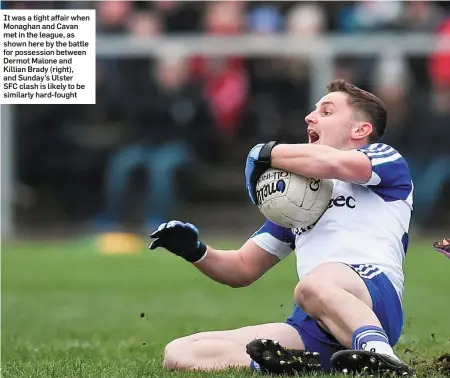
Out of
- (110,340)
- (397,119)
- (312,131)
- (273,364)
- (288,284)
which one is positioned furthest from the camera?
(397,119)

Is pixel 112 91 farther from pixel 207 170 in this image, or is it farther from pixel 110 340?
pixel 110 340

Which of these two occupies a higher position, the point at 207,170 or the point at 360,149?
the point at 360,149

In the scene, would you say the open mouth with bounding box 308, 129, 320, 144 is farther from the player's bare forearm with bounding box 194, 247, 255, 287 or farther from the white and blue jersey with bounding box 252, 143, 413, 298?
the player's bare forearm with bounding box 194, 247, 255, 287

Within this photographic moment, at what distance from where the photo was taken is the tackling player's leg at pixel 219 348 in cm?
573

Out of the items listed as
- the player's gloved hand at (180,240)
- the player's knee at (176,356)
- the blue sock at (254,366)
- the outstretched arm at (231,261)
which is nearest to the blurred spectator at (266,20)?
the outstretched arm at (231,261)

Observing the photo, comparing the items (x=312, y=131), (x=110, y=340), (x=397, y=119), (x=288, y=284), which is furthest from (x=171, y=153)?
(x=312, y=131)

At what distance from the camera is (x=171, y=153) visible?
1691 centimetres

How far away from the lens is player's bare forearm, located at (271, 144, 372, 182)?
214 inches

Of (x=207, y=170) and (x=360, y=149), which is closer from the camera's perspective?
(x=360, y=149)

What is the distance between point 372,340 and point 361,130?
46.9 inches

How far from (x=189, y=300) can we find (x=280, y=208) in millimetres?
5381

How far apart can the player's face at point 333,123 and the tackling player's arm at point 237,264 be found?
742mm

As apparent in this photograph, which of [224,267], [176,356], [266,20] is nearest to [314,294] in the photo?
[176,356]

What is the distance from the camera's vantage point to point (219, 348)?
5.80 m
